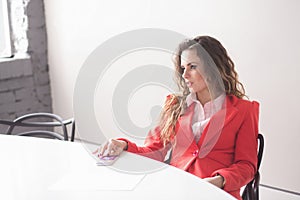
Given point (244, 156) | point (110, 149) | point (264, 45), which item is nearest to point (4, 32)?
point (264, 45)

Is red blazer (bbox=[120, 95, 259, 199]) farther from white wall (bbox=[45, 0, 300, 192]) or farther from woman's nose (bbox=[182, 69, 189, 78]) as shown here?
white wall (bbox=[45, 0, 300, 192])

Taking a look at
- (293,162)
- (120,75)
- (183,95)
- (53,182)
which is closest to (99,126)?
(120,75)

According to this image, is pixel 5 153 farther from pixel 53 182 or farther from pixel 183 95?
pixel 183 95

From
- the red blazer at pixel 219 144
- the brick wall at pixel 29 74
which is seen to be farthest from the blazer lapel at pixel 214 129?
the brick wall at pixel 29 74

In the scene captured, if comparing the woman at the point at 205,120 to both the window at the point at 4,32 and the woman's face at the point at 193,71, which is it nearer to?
the woman's face at the point at 193,71

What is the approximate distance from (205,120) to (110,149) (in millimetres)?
424

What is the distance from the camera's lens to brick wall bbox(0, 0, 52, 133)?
3.74m

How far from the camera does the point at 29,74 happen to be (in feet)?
12.7

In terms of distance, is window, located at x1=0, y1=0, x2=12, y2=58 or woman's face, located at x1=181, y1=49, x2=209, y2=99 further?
window, located at x1=0, y1=0, x2=12, y2=58

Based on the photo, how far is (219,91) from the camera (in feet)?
6.52

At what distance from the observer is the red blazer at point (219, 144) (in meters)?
1.84

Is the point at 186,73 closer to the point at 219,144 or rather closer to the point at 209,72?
the point at 209,72

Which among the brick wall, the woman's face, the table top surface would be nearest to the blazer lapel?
the woman's face

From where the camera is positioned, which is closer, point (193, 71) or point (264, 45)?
point (193, 71)
